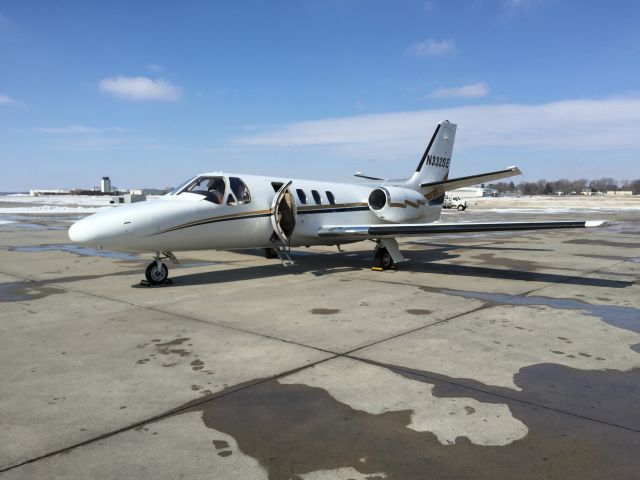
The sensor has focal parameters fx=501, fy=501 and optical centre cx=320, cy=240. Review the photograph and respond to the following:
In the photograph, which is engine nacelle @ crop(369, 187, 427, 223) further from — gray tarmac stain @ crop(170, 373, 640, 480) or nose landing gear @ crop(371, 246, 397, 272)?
gray tarmac stain @ crop(170, 373, 640, 480)

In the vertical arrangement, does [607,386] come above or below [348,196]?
below

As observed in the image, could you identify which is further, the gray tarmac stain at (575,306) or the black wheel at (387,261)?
the black wheel at (387,261)

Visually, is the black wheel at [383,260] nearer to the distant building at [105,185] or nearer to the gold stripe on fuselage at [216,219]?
the gold stripe on fuselage at [216,219]

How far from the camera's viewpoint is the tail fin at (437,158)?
1725 cm

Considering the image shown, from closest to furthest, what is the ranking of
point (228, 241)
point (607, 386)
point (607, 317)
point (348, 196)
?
point (607, 386), point (607, 317), point (228, 241), point (348, 196)

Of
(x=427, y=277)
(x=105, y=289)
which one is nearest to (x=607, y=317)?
(x=427, y=277)

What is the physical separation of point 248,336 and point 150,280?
443 cm

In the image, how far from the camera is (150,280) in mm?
10195

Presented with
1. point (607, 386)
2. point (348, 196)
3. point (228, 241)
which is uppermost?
point (348, 196)

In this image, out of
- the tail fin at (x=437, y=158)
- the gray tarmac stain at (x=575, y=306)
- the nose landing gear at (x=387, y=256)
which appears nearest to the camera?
the gray tarmac stain at (x=575, y=306)

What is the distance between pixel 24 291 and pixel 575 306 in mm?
10107

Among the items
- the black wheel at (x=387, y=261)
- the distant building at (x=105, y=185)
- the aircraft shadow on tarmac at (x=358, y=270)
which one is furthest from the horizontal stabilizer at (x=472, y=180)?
the distant building at (x=105, y=185)

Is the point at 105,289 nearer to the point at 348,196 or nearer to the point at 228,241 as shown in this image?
the point at 228,241

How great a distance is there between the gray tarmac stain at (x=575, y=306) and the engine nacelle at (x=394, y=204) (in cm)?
555
